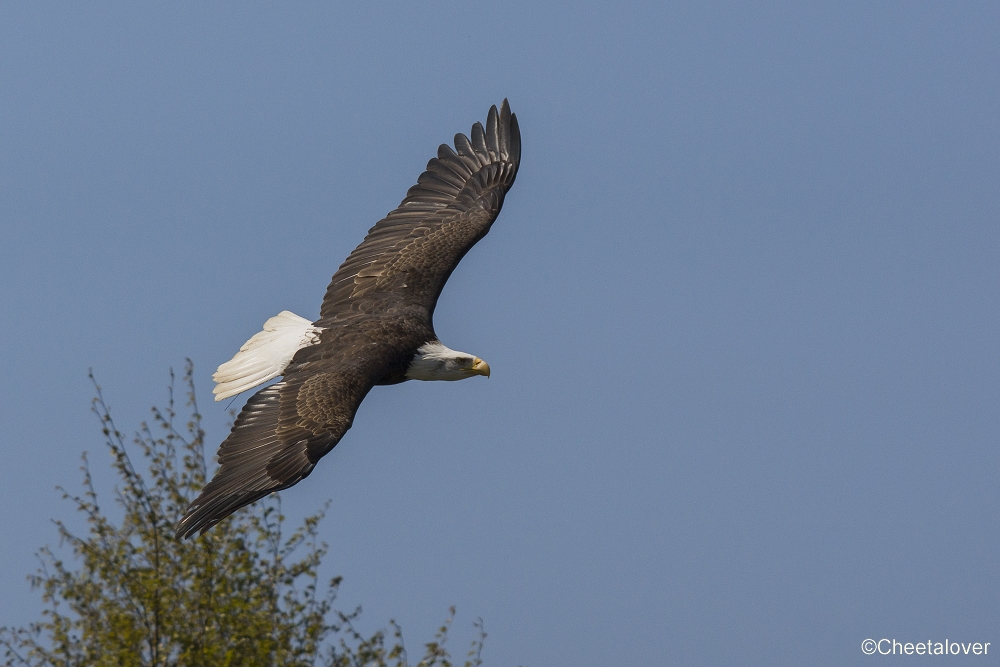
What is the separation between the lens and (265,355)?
1015 centimetres

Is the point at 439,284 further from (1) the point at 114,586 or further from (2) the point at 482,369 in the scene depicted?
(1) the point at 114,586

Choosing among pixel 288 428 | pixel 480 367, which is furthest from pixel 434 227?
pixel 288 428

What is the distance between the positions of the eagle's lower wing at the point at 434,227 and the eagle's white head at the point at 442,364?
504 millimetres

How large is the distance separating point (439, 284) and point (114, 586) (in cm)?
339

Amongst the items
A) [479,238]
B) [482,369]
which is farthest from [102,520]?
[479,238]

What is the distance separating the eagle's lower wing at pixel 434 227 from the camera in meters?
10.5

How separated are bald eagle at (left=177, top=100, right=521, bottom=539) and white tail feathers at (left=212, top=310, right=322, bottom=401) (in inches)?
0.5

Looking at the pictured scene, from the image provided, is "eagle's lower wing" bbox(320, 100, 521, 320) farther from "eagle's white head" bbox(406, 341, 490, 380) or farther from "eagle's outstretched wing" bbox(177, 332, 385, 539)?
"eagle's outstretched wing" bbox(177, 332, 385, 539)

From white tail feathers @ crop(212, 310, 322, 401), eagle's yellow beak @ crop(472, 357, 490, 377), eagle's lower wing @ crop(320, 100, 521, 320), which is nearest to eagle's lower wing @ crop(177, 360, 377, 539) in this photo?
white tail feathers @ crop(212, 310, 322, 401)

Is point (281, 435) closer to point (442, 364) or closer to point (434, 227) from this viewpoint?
point (442, 364)

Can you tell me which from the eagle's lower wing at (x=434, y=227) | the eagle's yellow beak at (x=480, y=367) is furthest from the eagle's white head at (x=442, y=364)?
the eagle's lower wing at (x=434, y=227)

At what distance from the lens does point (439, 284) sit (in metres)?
10.6

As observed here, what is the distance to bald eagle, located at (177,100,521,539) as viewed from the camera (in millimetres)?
8258

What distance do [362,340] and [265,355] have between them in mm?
944
